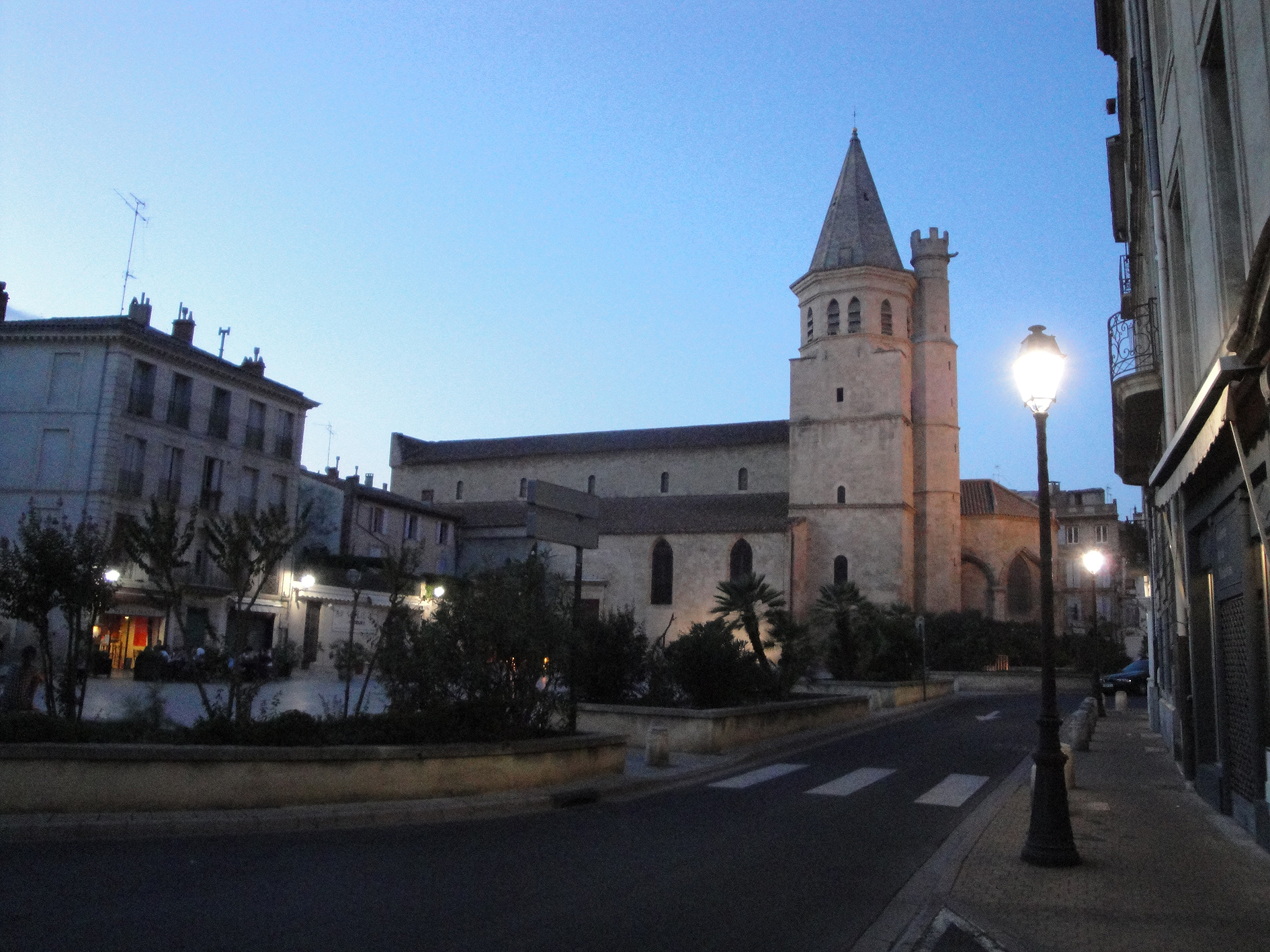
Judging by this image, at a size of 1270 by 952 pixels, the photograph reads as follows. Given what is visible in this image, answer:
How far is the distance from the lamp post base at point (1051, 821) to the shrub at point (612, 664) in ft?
34.4

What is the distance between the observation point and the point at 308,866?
7.23 m

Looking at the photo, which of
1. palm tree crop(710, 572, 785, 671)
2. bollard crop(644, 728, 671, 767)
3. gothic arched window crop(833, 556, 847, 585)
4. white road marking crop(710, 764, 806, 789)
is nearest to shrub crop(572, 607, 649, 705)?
white road marking crop(710, 764, 806, 789)

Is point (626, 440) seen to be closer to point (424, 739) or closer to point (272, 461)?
point (272, 461)

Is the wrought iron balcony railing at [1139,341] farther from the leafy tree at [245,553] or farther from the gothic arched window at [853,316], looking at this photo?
the gothic arched window at [853,316]

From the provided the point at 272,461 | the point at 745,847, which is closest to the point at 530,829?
the point at 745,847

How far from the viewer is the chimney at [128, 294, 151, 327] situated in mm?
34562

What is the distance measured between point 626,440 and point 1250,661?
47.5 m

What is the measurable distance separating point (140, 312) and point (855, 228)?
3419cm

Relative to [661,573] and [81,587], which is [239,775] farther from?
[661,573]

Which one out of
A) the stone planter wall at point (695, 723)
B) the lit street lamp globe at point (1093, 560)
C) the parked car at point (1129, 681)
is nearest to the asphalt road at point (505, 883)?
the stone planter wall at point (695, 723)

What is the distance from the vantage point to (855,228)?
51.9m

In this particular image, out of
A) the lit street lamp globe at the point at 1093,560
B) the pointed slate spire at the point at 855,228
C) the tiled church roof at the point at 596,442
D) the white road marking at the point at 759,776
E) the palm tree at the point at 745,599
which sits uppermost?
the pointed slate spire at the point at 855,228

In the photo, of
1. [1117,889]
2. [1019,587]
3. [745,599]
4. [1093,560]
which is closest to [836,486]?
[1019,587]

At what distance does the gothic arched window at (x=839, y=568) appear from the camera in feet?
159
